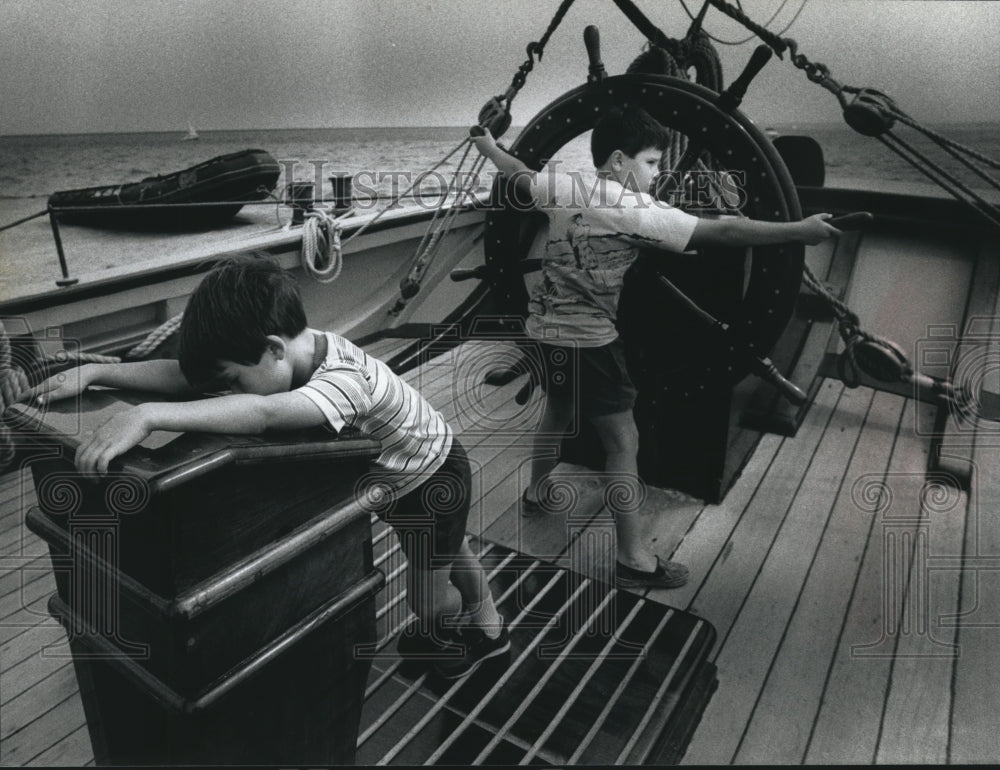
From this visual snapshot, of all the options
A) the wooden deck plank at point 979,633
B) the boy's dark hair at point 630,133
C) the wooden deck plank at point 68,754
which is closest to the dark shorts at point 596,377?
the boy's dark hair at point 630,133

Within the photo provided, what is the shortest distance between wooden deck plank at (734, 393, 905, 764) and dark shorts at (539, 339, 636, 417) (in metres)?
0.56

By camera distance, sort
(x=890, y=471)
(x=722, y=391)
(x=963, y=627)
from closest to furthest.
Answer: (x=963, y=627) → (x=722, y=391) → (x=890, y=471)

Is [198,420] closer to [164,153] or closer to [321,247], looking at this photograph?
[321,247]

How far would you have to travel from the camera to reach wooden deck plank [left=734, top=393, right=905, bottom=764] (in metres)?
1.20

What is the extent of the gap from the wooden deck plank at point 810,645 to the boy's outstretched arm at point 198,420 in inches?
36.2

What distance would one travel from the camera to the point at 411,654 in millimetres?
1291

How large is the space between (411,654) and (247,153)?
10.9 ft

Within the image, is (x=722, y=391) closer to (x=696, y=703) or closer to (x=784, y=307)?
(x=784, y=307)

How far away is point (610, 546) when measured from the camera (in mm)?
1749

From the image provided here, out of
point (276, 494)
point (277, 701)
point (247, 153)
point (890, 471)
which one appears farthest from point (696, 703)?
point (247, 153)

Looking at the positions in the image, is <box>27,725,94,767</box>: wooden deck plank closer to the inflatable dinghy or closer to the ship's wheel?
the ship's wheel

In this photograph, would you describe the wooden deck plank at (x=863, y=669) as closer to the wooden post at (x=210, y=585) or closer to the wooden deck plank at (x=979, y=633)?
the wooden deck plank at (x=979, y=633)

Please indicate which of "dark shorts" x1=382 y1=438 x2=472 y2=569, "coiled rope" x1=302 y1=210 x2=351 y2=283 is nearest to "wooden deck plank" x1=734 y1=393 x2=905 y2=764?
"dark shorts" x1=382 y1=438 x2=472 y2=569

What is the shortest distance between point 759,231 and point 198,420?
1.04 metres
